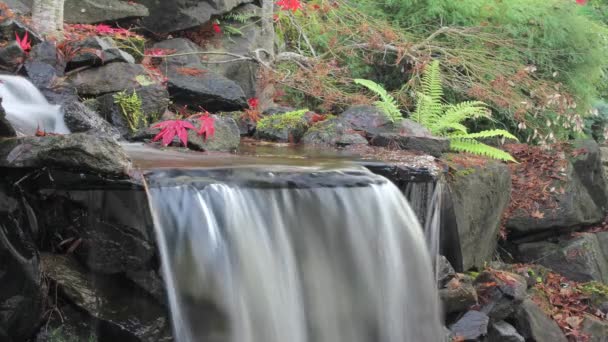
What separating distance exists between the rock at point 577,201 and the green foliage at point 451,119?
3.24 feet

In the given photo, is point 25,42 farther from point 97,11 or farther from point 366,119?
point 366,119

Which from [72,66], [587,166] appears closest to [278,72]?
[72,66]

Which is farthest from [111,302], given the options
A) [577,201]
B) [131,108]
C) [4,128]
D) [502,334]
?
[577,201]

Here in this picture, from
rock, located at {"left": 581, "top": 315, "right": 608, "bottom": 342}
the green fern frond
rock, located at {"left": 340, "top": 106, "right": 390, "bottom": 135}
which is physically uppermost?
rock, located at {"left": 340, "top": 106, "right": 390, "bottom": 135}

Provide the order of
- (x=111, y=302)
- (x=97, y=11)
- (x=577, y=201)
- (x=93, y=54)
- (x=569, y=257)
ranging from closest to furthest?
(x=111, y=302)
(x=93, y=54)
(x=569, y=257)
(x=97, y=11)
(x=577, y=201)

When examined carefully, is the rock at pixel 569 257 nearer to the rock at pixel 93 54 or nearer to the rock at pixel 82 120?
the rock at pixel 82 120

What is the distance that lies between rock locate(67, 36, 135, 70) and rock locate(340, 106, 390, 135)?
2409mm

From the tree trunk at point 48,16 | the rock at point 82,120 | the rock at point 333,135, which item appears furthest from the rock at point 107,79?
the rock at point 333,135

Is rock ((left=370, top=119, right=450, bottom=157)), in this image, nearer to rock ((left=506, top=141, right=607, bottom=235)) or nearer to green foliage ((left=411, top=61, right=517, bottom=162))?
green foliage ((left=411, top=61, right=517, bottom=162))

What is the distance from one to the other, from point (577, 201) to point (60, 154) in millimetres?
6663

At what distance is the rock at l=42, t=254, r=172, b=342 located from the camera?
339cm

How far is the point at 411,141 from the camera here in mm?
6336

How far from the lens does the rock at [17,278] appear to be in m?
3.12

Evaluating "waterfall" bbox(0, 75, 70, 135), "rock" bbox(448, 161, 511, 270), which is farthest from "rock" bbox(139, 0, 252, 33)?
"rock" bbox(448, 161, 511, 270)
